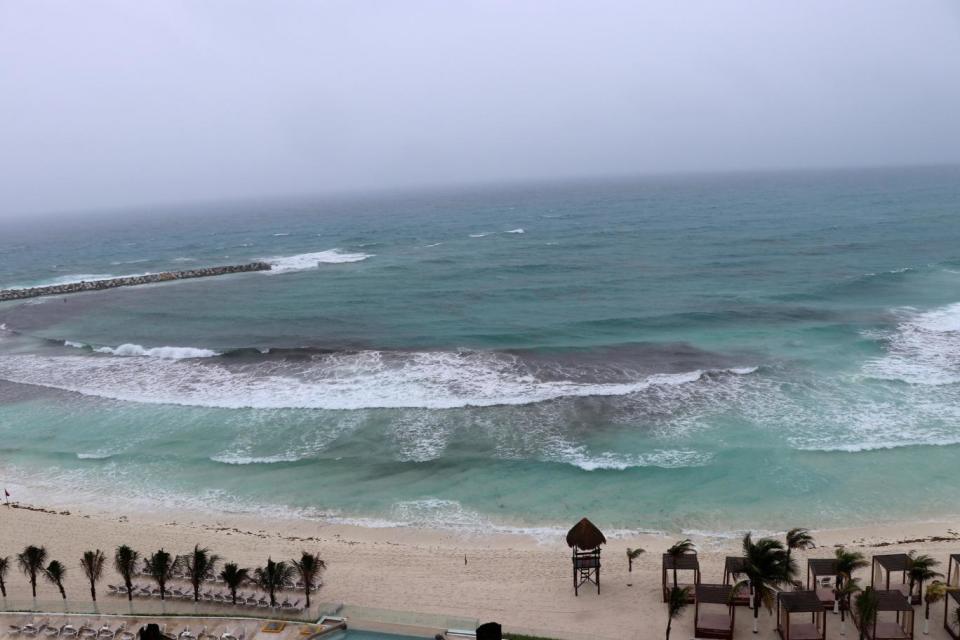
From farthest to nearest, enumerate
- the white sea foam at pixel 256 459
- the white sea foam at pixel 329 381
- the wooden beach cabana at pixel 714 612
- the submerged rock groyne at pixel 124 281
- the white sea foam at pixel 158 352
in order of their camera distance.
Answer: the submerged rock groyne at pixel 124 281 → the white sea foam at pixel 158 352 → the white sea foam at pixel 329 381 → the white sea foam at pixel 256 459 → the wooden beach cabana at pixel 714 612

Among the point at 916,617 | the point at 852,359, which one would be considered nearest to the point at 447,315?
the point at 852,359

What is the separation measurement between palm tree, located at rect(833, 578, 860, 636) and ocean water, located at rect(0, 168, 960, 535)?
16.0ft

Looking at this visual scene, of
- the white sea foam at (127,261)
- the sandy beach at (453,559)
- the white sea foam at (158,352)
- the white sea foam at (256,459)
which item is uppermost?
the white sea foam at (127,261)

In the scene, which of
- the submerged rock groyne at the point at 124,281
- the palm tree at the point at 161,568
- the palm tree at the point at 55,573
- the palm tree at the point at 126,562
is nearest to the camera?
the palm tree at the point at 161,568

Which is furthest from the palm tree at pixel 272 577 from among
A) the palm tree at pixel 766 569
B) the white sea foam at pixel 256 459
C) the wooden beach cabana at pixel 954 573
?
the wooden beach cabana at pixel 954 573

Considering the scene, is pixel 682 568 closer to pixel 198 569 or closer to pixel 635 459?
pixel 635 459

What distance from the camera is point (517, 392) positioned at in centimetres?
3206

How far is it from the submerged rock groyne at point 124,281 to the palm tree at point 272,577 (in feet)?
196

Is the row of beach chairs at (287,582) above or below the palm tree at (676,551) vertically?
below

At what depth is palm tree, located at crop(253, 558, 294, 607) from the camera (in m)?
16.7

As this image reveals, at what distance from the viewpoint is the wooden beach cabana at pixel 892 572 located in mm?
16062

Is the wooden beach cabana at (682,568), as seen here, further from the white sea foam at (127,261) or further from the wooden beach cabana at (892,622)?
the white sea foam at (127,261)

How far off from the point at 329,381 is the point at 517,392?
33.3 ft

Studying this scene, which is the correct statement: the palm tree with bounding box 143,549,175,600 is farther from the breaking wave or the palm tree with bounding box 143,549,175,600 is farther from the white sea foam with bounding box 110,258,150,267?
the white sea foam with bounding box 110,258,150,267
